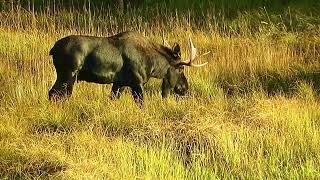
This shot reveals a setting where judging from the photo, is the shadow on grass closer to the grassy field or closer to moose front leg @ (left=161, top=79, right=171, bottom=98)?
the grassy field

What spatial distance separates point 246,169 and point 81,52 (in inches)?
99.7

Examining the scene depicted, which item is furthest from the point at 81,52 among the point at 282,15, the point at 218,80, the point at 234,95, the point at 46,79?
the point at 282,15

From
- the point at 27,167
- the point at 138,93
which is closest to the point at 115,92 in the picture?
the point at 138,93

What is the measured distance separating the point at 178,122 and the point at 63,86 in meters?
1.41

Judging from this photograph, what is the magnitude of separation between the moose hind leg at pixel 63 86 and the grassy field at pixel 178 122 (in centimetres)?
12

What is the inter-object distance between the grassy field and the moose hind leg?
0.12 metres

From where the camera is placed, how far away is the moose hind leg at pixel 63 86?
23.9ft

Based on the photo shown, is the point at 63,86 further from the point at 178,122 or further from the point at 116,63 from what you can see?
the point at 178,122

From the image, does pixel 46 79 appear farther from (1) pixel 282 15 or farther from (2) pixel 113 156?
(1) pixel 282 15

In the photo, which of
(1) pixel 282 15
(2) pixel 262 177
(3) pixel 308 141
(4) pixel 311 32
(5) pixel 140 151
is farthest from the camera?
(1) pixel 282 15

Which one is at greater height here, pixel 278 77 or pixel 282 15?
pixel 282 15

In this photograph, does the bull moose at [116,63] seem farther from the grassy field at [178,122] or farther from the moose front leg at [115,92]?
the grassy field at [178,122]

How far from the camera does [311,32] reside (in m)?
13.1

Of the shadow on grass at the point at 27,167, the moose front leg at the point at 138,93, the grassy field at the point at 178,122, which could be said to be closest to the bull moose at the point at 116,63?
the moose front leg at the point at 138,93
